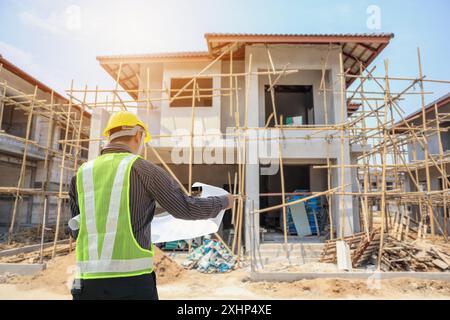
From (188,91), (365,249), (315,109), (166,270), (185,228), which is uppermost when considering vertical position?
(188,91)

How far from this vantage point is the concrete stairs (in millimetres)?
7691

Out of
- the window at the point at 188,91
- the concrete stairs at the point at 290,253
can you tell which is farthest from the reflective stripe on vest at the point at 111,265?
the window at the point at 188,91

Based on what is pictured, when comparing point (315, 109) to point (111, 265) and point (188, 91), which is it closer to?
point (188, 91)

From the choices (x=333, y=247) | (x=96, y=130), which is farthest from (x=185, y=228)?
(x=96, y=130)

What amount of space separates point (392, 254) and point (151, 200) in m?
7.57

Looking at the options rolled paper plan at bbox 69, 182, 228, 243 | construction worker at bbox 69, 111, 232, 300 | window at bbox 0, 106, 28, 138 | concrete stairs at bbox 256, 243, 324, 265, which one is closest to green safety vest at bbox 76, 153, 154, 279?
construction worker at bbox 69, 111, 232, 300

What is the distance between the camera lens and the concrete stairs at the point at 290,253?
7691 mm

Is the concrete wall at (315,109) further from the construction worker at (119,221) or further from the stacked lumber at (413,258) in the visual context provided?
the construction worker at (119,221)

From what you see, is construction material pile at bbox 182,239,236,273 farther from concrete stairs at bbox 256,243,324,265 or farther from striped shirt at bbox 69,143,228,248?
striped shirt at bbox 69,143,228,248

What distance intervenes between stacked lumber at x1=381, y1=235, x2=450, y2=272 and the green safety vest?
7024mm

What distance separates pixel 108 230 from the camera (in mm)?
1405

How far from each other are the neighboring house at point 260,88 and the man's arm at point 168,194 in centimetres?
638

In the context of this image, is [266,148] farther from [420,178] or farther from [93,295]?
[420,178]
